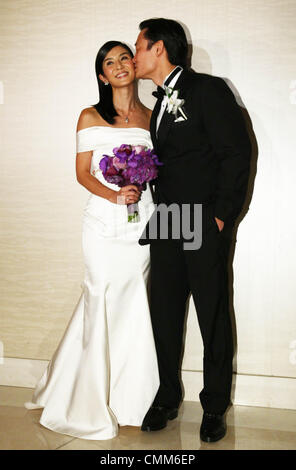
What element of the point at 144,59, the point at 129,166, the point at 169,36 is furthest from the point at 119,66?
the point at 129,166

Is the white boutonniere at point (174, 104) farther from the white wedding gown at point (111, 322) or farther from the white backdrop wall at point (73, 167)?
the white backdrop wall at point (73, 167)

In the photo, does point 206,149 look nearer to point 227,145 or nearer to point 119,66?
point 227,145

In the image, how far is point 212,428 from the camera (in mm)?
3104

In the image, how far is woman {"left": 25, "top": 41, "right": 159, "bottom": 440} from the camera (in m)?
3.26

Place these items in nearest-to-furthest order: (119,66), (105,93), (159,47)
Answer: (159,47) < (119,66) < (105,93)

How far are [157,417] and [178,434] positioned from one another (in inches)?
6.2

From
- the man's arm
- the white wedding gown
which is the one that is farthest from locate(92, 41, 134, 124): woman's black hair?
the man's arm

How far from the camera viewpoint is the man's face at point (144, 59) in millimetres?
3225

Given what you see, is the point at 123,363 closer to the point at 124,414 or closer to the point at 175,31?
the point at 124,414

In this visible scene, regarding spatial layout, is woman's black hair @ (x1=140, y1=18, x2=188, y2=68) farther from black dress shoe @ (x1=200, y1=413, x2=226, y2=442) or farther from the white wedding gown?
black dress shoe @ (x1=200, y1=413, x2=226, y2=442)

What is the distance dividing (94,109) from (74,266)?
1.11 meters

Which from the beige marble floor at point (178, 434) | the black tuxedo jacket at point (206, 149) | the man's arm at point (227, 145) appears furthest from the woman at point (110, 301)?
the man's arm at point (227, 145)

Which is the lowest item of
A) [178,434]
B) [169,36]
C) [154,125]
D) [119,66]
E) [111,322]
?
[178,434]
